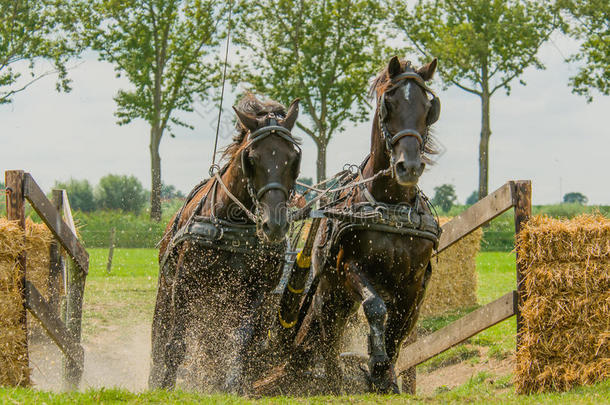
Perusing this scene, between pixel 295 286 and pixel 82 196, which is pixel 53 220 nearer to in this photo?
pixel 295 286

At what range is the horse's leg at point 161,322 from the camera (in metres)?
6.07

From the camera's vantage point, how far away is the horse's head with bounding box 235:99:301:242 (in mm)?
4871

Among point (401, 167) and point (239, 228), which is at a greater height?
point (401, 167)

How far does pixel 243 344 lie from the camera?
542 cm

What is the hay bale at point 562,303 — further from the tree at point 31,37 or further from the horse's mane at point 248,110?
the tree at point 31,37

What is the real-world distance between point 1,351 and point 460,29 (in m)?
24.6

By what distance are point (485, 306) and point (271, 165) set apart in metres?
2.81

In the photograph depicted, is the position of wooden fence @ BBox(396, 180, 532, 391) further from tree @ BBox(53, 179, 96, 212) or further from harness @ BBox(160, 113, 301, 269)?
tree @ BBox(53, 179, 96, 212)

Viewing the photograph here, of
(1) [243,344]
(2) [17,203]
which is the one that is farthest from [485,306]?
(2) [17,203]

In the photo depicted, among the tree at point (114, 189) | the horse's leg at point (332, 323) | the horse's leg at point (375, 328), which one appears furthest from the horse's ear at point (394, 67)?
the tree at point (114, 189)

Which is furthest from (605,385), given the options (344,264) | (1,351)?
(1,351)

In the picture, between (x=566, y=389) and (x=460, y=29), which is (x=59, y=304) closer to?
(x=566, y=389)

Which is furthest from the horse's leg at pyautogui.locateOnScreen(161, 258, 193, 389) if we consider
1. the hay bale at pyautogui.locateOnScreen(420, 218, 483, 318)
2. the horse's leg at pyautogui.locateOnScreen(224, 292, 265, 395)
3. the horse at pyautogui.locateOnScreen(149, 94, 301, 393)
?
the hay bale at pyautogui.locateOnScreen(420, 218, 483, 318)

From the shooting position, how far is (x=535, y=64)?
91.3 ft
